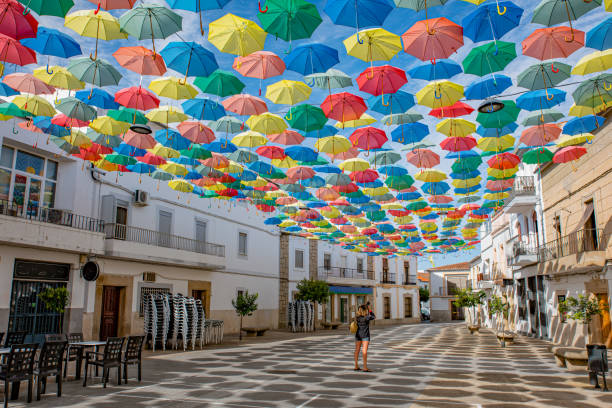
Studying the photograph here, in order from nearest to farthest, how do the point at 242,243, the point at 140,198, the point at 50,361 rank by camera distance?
the point at 50,361 < the point at 140,198 < the point at 242,243

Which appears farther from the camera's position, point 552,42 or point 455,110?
point 455,110

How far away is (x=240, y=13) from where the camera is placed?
28.0ft

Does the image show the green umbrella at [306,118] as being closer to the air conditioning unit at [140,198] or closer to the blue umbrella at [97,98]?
the blue umbrella at [97,98]

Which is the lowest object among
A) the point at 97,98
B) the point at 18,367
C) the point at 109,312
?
the point at 18,367

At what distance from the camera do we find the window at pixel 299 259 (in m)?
33.4

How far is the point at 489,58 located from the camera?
884 cm

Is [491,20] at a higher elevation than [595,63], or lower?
higher

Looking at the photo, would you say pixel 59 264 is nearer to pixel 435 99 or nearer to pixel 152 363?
pixel 152 363

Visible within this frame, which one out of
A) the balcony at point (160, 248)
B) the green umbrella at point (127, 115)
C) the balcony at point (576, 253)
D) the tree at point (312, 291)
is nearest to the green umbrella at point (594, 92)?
the balcony at point (576, 253)

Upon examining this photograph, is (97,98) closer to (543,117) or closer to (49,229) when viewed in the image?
(49,229)

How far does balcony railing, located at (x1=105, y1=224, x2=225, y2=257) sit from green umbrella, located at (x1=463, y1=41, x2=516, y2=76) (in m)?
13.7

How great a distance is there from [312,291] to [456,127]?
20.4 meters

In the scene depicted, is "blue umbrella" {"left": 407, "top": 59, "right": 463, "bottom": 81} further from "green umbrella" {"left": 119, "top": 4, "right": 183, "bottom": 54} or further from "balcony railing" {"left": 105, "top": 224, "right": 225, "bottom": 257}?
"balcony railing" {"left": 105, "top": 224, "right": 225, "bottom": 257}

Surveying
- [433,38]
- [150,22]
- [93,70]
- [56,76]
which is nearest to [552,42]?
[433,38]
